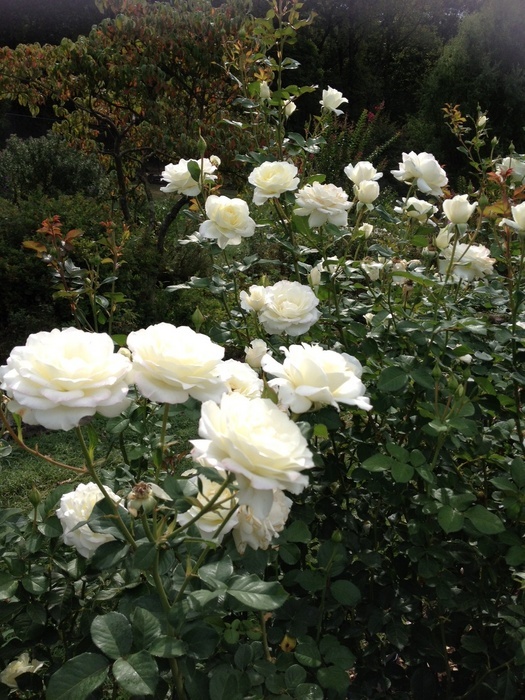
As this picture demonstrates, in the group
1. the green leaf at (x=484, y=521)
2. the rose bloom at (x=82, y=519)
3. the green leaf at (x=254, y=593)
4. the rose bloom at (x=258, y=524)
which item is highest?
the rose bloom at (x=258, y=524)

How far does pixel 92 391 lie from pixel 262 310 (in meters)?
0.61

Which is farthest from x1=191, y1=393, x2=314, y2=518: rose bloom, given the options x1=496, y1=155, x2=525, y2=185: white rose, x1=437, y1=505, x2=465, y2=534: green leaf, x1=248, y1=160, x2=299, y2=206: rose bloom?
x1=496, y1=155, x2=525, y2=185: white rose

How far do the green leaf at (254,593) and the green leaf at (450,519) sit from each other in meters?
0.35

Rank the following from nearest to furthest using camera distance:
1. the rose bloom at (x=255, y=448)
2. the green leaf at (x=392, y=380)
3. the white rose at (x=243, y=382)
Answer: the rose bloom at (x=255, y=448)
the white rose at (x=243, y=382)
the green leaf at (x=392, y=380)

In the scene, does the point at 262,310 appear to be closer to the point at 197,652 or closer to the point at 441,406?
the point at 441,406

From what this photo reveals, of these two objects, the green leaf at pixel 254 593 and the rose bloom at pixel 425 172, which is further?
the rose bloom at pixel 425 172

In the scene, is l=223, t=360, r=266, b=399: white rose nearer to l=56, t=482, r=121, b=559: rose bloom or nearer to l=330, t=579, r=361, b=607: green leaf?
l=56, t=482, r=121, b=559: rose bloom

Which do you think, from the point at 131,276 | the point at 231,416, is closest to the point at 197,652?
the point at 231,416

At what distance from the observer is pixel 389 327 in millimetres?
1444

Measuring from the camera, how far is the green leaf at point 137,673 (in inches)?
27.3

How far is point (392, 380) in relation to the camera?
1.12m

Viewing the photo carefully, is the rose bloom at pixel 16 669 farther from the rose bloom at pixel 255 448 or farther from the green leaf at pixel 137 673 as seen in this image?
the rose bloom at pixel 255 448

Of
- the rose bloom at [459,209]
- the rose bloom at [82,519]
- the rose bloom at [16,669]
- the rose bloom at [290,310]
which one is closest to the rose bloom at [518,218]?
the rose bloom at [459,209]

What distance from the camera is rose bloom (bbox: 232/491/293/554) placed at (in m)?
0.77
